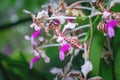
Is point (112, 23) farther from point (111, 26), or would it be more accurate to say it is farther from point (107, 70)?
point (107, 70)

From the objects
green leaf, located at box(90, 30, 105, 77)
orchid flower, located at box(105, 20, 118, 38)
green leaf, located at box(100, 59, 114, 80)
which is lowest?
green leaf, located at box(100, 59, 114, 80)

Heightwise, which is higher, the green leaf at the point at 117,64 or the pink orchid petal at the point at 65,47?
the pink orchid petal at the point at 65,47

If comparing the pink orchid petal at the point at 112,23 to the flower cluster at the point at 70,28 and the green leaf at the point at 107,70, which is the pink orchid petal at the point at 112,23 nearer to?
the flower cluster at the point at 70,28

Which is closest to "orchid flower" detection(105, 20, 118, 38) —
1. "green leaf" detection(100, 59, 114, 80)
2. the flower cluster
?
the flower cluster

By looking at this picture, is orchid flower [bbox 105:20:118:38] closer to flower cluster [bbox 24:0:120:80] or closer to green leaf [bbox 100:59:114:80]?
flower cluster [bbox 24:0:120:80]

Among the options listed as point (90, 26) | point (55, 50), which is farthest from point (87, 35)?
point (55, 50)

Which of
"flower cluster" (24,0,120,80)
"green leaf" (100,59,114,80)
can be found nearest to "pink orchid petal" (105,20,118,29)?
"flower cluster" (24,0,120,80)

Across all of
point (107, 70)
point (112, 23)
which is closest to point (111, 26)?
point (112, 23)

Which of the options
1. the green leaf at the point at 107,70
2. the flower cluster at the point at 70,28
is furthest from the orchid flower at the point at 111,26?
the green leaf at the point at 107,70

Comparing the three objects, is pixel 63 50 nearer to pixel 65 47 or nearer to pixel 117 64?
pixel 65 47

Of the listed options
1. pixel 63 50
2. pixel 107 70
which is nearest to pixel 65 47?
pixel 63 50

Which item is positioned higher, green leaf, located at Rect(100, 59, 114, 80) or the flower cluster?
the flower cluster

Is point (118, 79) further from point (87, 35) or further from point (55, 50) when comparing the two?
point (55, 50)
